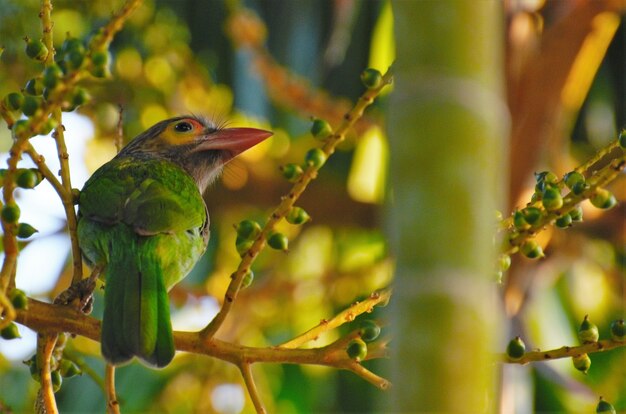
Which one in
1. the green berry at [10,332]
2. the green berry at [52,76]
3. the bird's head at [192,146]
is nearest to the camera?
the green berry at [52,76]

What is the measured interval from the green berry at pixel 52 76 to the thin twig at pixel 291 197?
1.58 feet

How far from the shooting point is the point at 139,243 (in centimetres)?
278

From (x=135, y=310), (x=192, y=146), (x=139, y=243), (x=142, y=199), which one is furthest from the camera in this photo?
(x=192, y=146)

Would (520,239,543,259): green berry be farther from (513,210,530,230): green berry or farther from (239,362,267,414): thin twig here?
(239,362,267,414): thin twig

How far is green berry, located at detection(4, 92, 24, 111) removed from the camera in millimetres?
2076

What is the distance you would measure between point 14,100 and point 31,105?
149mm

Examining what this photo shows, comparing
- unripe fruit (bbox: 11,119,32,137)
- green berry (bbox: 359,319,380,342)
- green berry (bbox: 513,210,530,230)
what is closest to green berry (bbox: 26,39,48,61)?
unripe fruit (bbox: 11,119,32,137)

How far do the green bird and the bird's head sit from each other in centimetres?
10

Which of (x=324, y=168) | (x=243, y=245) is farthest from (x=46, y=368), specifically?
(x=324, y=168)

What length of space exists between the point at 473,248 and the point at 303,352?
931 millimetres

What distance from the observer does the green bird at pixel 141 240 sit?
2264 millimetres

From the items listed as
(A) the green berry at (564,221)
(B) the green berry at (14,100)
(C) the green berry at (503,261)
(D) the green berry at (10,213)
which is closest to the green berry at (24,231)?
(D) the green berry at (10,213)

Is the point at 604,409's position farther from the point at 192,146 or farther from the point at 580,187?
the point at 192,146

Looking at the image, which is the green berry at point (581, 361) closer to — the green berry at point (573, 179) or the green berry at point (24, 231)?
the green berry at point (573, 179)
